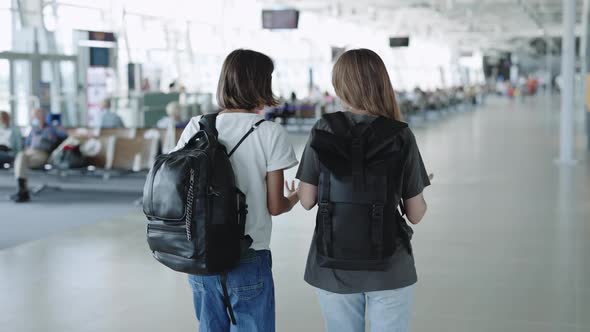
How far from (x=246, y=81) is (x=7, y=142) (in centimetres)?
925

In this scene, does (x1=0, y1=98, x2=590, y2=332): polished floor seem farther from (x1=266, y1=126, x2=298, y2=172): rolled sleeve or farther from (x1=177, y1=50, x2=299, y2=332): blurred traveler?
(x1=266, y1=126, x2=298, y2=172): rolled sleeve

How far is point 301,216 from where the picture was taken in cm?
830

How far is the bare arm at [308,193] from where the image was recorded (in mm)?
2423

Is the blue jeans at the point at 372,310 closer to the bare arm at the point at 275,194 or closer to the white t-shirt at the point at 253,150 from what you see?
the bare arm at the point at 275,194

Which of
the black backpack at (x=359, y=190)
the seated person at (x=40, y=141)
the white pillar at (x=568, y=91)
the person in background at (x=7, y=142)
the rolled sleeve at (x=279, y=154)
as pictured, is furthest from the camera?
the white pillar at (x=568, y=91)

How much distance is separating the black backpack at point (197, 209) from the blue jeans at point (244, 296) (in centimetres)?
11

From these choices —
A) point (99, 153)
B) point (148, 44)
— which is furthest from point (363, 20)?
point (99, 153)

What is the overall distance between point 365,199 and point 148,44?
21377mm

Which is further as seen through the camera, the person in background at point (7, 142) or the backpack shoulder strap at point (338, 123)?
the person in background at point (7, 142)

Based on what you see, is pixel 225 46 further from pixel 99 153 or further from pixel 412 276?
pixel 412 276

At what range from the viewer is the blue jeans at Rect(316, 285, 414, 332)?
2432 mm

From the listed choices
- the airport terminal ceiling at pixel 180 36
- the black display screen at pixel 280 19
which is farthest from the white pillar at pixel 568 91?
the black display screen at pixel 280 19

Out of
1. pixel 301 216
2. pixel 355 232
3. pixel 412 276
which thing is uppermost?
pixel 355 232

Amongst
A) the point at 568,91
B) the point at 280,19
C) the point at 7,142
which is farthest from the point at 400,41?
the point at 7,142
